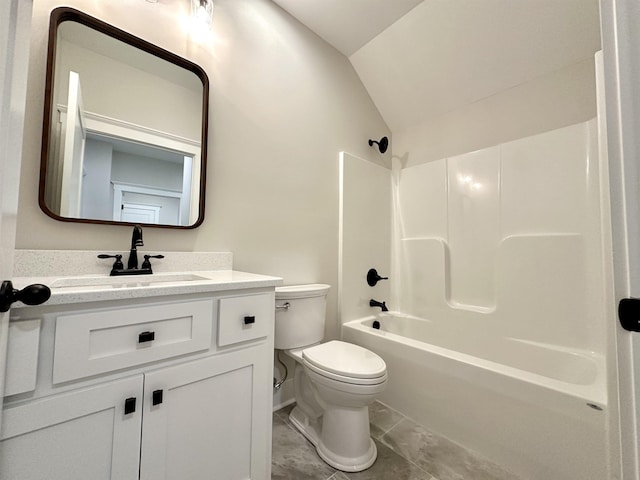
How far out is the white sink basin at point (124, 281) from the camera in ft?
2.87

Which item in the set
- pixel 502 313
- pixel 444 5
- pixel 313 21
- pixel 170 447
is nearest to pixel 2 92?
pixel 170 447

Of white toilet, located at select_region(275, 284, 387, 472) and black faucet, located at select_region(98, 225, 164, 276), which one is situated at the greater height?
black faucet, located at select_region(98, 225, 164, 276)

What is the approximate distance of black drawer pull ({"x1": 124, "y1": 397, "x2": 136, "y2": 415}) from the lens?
69 centimetres

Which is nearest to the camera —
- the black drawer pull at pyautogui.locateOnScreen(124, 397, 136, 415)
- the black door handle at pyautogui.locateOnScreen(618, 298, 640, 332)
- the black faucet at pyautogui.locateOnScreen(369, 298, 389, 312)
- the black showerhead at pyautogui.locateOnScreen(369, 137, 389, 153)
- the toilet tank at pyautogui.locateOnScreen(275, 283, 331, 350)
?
the black door handle at pyautogui.locateOnScreen(618, 298, 640, 332)

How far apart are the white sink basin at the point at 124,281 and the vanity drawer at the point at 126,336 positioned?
0.39 feet

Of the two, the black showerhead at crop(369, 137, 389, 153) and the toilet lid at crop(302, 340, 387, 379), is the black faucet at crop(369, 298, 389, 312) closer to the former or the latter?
the toilet lid at crop(302, 340, 387, 379)

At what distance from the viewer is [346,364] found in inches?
47.9

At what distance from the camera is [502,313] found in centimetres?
174

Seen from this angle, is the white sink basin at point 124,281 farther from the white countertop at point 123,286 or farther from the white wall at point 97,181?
the white wall at point 97,181

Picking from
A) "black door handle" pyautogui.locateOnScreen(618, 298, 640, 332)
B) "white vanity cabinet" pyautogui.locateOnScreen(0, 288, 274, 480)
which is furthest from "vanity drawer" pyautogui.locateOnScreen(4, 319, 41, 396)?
"black door handle" pyautogui.locateOnScreen(618, 298, 640, 332)

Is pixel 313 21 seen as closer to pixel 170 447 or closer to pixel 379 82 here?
pixel 379 82

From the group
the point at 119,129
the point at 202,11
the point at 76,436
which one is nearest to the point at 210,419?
the point at 76,436

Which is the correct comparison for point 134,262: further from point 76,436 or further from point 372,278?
point 372,278

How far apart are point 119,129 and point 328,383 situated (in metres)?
1.48
